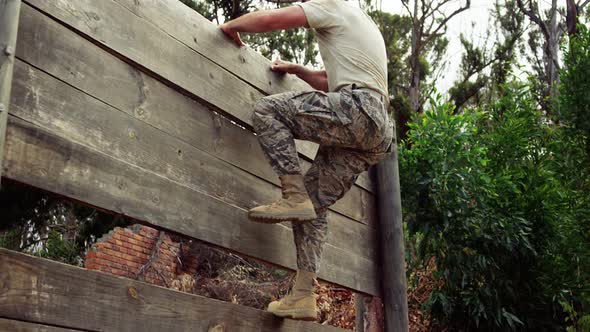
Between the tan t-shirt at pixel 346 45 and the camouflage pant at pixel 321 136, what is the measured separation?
0.11 metres

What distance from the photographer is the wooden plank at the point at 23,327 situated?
7.67ft

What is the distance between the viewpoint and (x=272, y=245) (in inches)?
151

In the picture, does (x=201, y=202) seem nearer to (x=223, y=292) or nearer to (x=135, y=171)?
(x=135, y=171)

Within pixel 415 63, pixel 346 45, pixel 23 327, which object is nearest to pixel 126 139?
pixel 23 327

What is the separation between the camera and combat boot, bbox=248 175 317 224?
337cm

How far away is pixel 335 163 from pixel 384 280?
4.61 ft

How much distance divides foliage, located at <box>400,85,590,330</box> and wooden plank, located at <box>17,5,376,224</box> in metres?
4.64

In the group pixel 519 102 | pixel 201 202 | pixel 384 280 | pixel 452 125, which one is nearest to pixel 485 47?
pixel 519 102

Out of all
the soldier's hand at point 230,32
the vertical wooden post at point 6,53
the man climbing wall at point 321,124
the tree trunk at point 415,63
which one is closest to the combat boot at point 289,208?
the man climbing wall at point 321,124

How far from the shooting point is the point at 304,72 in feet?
14.2

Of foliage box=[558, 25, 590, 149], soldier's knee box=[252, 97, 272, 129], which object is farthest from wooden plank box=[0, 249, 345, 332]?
foliage box=[558, 25, 590, 149]

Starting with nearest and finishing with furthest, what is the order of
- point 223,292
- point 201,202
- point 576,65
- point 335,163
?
point 201,202, point 335,163, point 576,65, point 223,292

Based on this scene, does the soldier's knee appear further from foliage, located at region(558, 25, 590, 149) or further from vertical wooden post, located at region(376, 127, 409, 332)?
foliage, located at region(558, 25, 590, 149)

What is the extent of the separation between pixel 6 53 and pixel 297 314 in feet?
6.03
